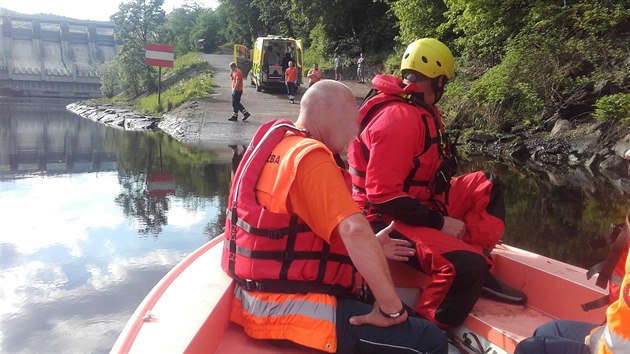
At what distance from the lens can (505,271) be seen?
Answer: 3289 mm

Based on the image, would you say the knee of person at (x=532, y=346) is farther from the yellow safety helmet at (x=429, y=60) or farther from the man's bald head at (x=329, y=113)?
the yellow safety helmet at (x=429, y=60)

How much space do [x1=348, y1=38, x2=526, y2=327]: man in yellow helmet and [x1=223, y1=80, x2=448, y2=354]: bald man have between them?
26.4 inches

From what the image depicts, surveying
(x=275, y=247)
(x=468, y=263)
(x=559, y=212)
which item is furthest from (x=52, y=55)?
(x=275, y=247)

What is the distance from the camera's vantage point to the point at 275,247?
6.47 ft

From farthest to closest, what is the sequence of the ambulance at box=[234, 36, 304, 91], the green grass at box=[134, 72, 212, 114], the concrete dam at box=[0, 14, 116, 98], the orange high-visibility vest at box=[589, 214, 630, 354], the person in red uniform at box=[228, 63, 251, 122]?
1. the concrete dam at box=[0, 14, 116, 98]
2. the ambulance at box=[234, 36, 304, 91]
3. the green grass at box=[134, 72, 212, 114]
4. the person in red uniform at box=[228, 63, 251, 122]
5. the orange high-visibility vest at box=[589, 214, 630, 354]

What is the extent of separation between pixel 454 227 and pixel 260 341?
1.35 metres

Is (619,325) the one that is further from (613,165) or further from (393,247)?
(613,165)

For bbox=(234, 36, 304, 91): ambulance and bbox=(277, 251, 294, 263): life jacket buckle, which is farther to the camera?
bbox=(234, 36, 304, 91): ambulance

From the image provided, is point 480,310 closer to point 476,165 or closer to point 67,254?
point 67,254

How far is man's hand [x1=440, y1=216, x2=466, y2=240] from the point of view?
294 centimetres

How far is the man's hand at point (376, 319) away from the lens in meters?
1.96

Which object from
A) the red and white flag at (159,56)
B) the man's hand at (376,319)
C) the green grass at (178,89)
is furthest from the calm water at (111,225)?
the green grass at (178,89)

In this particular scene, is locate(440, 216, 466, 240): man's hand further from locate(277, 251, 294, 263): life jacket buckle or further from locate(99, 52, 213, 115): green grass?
locate(99, 52, 213, 115): green grass

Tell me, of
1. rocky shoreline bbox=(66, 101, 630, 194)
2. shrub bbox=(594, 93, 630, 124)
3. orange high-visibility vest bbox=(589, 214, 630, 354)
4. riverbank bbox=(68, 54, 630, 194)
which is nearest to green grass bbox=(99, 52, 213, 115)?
riverbank bbox=(68, 54, 630, 194)
